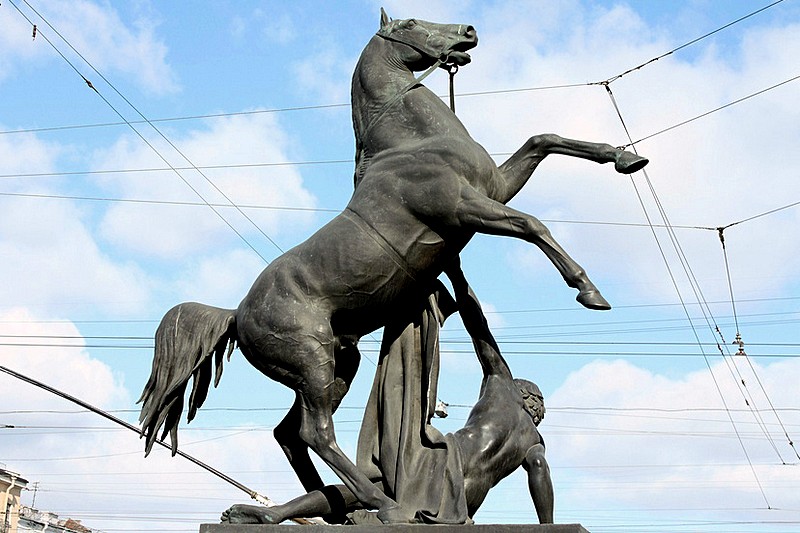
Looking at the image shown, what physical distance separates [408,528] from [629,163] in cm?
254

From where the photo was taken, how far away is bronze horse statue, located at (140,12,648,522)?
21.6 ft

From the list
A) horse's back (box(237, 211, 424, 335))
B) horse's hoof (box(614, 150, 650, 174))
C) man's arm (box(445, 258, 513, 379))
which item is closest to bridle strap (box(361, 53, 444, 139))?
horse's back (box(237, 211, 424, 335))

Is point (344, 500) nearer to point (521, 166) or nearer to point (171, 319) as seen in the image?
point (171, 319)

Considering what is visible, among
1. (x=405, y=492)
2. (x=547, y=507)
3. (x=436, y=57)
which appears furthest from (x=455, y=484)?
(x=436, y=57)

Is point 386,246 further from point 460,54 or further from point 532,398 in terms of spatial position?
point 532,398

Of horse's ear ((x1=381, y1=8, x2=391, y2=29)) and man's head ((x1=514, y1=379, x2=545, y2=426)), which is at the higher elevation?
horse's ear ((x1=381, y1=8, x2=391, y2=29))

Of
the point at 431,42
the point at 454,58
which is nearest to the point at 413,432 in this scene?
the point at 454,58

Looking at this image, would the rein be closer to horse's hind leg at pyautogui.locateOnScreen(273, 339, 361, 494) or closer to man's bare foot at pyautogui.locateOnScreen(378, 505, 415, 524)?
horse's hind leg at pyautogui.locateOnScreen(273, 339, 361, 494)

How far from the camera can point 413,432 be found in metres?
6.88

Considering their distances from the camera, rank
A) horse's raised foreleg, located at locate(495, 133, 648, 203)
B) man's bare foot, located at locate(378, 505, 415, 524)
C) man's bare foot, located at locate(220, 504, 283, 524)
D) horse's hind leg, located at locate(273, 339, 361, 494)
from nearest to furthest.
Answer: man's bare foot, located at locate(378, 505, 415, 524)
man's bare foot, located at locate(220, 504, 283, 524)
horse's hind leg, located at locate(273, 339, 361, 494)
horse's raised foreleg, located at locate(495, 133, 648, 203)

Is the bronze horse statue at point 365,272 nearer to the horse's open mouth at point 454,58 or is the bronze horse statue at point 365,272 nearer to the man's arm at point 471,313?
the horse's open mouth at point 454,58

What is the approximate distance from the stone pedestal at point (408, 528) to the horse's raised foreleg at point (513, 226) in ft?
4.21

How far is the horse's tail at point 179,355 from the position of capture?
707cm

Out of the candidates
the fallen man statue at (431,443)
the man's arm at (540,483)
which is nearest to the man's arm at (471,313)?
the fallen man statue at (431,443)
